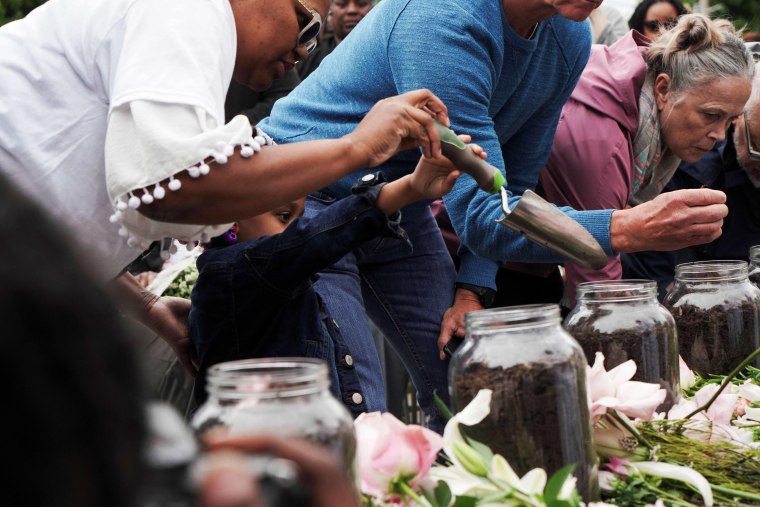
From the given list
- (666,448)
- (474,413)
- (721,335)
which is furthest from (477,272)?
(474,413)

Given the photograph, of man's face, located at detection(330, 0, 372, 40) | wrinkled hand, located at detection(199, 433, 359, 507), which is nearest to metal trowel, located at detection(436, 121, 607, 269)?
wrinkled hand, located at detection(199, 433, 359, 507)

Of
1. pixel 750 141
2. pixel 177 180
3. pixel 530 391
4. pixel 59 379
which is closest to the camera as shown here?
pixel 59 379

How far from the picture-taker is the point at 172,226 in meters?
1.32

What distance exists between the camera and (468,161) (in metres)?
1.63

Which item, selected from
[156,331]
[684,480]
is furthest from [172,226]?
[684,480]

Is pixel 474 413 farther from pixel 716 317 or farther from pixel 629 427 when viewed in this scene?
pixel 716 317

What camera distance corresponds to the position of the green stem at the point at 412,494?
0.86 meters

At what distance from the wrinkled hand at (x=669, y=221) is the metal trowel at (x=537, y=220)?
0.28ft

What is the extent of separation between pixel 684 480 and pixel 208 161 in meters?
0.68

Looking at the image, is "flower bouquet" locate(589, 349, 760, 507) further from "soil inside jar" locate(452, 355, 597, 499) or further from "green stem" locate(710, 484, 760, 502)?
"soil inside jar" locate(452, 355, 597, 499)

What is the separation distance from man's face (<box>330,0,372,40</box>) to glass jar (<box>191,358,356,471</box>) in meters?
3.19

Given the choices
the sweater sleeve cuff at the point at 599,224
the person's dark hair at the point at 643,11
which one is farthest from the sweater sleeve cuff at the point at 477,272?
the person's dark hair at the point at 643,11

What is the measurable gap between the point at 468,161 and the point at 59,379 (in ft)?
4.38

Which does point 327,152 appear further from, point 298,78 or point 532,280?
point 298,78
